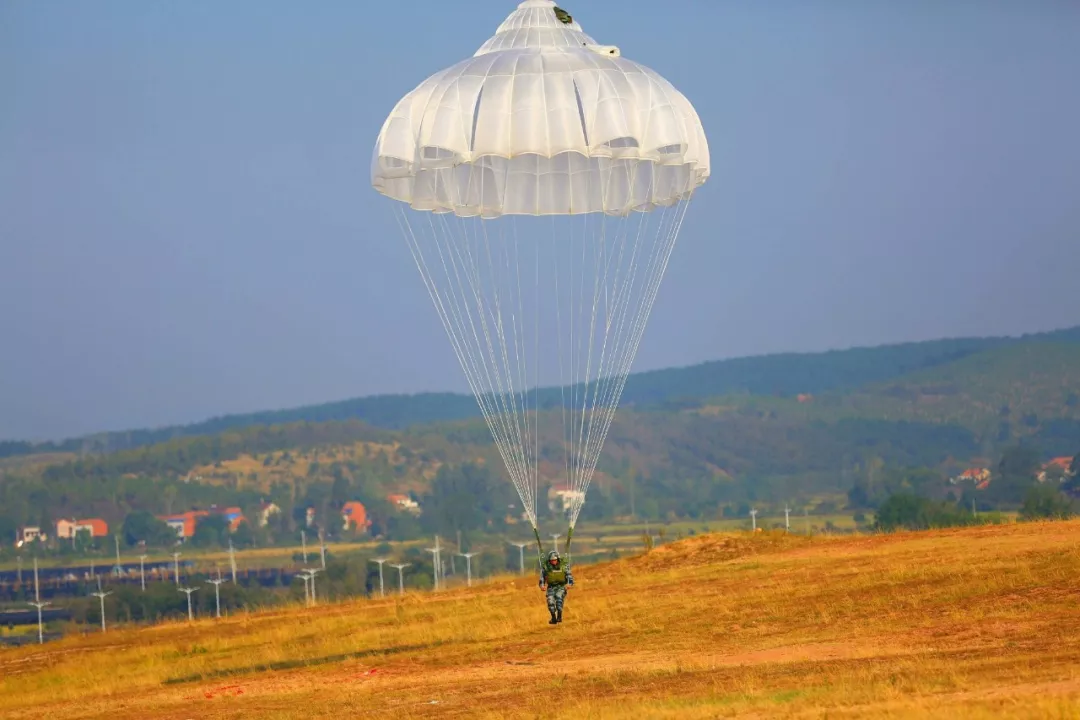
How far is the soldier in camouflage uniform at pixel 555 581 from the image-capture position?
109 feet

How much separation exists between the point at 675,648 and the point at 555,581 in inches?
166

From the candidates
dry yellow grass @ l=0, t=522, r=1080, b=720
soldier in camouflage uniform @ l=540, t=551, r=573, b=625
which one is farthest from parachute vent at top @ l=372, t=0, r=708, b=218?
dry yellow grass @ l=0, t=522, r=1080, b=720

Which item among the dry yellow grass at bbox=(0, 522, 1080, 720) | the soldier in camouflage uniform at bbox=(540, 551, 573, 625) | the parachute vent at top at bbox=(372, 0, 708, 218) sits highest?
the parachute vent at top at bbox=(372, 0, 708, 218)

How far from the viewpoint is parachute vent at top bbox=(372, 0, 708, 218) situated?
32.4 meters

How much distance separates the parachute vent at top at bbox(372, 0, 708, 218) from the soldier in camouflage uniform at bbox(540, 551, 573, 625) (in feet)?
25.7

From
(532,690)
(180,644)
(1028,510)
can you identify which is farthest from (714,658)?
(1028,510)

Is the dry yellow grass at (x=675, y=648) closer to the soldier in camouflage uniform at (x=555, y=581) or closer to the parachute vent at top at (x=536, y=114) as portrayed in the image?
the soldier in camouflage uniform at (x=555, y=581)

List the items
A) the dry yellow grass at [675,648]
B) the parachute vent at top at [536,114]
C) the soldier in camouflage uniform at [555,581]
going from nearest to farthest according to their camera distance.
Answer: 1. the dry yellow grass at [675,648]
2. the parachute vent at top at [536,114]
3. the soldier in camouflage uniform at [555,581]

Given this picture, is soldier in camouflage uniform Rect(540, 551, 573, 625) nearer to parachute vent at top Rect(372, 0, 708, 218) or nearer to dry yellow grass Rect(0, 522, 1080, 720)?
dry yellow grass Rect(0, 522, 1080, 720)

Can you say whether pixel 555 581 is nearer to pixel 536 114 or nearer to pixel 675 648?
pixel 675 648

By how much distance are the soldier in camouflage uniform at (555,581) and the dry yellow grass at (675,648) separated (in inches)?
21.0

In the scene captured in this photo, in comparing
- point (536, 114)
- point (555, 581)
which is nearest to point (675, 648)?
point (555, 581)

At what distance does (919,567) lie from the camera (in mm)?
35156

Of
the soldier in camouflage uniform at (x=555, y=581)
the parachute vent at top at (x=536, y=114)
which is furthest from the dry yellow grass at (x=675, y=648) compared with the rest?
the parachute vent at top at (x=536, y=114)
